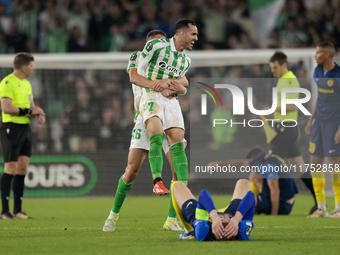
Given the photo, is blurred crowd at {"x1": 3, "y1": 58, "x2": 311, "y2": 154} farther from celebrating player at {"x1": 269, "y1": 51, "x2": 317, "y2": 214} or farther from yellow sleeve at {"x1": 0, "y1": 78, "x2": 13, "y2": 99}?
yellow sleeve at {"x1": 0, "y1": 78, "x2": 13, "y2": 99}

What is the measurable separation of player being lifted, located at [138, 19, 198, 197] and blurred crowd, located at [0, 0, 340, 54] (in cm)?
862

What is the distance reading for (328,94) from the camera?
8.06m

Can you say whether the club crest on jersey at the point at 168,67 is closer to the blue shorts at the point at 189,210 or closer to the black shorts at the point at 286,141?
the blue shorts at the point at 189,210

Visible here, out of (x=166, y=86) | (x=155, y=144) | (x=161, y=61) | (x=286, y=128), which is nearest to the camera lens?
(x=155, y=144)

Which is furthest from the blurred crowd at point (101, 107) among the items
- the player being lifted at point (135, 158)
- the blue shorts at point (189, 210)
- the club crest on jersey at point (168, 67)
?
the blue shorts at point (189, 210)

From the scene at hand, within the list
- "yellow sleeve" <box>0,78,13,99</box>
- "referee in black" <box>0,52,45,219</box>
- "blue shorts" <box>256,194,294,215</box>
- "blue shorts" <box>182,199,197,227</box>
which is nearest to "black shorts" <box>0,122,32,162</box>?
"referee in black" <box>0,52,45,219</box>

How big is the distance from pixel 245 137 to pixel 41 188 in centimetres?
492

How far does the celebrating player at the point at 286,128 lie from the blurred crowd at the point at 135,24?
20.0ft

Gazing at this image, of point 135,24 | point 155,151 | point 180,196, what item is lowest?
point 180,196

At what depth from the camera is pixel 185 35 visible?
597 centimetres

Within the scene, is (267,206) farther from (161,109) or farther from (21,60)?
(21,60)

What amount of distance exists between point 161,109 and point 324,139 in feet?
10.5

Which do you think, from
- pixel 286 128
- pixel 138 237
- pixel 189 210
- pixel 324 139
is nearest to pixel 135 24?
pixel 286 128

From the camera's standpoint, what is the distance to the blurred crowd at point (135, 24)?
48.2ft
